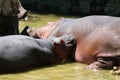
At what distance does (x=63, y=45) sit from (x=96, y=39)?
0.47 meters

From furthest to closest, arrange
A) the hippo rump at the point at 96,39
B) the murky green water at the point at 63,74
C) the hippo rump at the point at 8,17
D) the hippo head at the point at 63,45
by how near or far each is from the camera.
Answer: the hippo rump at the point at 8,17 < the hippo head at the point at 63,45 < the hippo rump at the point at 96,39 < the murky green water at the point at 63,74

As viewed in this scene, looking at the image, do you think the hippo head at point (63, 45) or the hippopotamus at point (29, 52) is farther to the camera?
the hippo head at point (63, 45)

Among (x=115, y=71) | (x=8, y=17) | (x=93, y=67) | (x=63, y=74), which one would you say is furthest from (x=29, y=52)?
(x=8, y=17)

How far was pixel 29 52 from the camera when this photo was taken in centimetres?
461

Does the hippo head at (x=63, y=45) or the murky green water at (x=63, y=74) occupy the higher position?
the hippo head at (x=63, y=45)

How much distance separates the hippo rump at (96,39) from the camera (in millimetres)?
4594

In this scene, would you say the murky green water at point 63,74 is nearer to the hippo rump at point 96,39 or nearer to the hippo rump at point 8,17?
the hippo rump at point 96,39

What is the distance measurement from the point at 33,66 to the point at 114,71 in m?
0.92

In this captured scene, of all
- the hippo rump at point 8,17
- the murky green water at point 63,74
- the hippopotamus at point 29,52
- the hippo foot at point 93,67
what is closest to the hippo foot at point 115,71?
the murky green water at point 63,74

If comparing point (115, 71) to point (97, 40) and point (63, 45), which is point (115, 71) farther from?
point (63, 45)

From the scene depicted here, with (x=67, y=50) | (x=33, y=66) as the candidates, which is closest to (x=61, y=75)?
(x=33, y=66)

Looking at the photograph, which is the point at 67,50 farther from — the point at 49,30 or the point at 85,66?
the point at 49,30

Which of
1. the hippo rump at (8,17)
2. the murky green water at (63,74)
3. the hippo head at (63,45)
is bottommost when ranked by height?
the murky green water at (63,74)

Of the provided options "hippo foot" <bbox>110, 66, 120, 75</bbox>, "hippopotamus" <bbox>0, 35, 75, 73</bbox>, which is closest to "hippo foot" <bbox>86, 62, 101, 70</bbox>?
"hippo foot" <bbox>110, 66, 120, 75</bbox>
